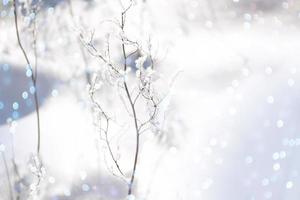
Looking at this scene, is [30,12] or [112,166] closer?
[112,166]

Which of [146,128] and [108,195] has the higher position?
[146,128]

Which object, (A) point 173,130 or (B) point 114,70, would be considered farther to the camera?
(A) point 173,130

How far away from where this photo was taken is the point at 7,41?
3.18 m

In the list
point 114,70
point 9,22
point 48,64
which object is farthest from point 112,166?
point 9,22

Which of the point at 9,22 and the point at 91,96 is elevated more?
the point at 9,22

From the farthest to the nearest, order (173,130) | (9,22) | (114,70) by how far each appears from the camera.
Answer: (9,22) < (173,130) < (114,70)

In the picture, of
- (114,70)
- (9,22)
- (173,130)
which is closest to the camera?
(114,70)

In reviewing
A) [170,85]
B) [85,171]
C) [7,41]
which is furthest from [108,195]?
[7,41]

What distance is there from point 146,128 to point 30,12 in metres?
0.83

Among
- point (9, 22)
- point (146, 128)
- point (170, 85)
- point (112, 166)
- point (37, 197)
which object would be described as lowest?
point (37, 197)

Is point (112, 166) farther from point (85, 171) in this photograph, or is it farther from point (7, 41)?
point (7, 41)

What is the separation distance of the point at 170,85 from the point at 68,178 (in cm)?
73

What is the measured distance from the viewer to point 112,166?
283 centimetres

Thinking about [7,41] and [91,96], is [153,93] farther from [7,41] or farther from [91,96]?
[7,41]
